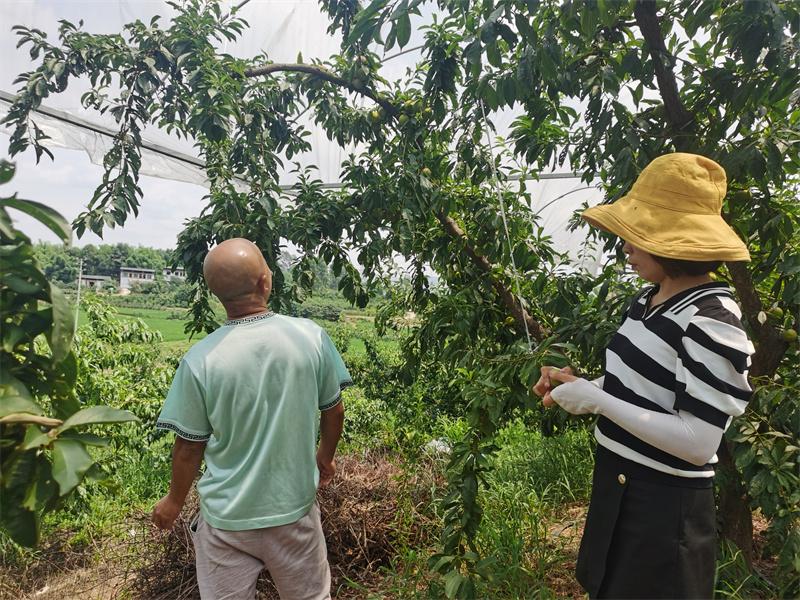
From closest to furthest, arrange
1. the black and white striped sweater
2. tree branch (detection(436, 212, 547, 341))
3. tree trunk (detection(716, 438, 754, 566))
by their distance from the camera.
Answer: the black and white striped sweater, tree trunk (detection(716, 438, 754, 566)), tree branch (detection(436, 212, 547, 341))

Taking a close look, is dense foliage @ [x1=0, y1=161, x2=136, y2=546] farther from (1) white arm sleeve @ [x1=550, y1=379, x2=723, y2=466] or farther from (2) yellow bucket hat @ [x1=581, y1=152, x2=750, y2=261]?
(2) yellow bucket hat @ [x1=581, y1=152, x2=750, y2=261]

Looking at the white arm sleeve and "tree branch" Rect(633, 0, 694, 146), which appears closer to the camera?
the white arm sleeve

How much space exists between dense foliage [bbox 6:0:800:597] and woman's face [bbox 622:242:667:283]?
323mm

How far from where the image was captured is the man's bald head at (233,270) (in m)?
1.40

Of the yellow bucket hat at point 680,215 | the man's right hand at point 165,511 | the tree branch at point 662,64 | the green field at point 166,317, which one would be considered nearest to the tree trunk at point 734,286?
the tree branch at point 662,64

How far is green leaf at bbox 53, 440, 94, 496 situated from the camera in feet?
2.21

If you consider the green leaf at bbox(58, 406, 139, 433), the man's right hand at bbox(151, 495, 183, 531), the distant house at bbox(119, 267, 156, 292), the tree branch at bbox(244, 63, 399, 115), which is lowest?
the man's right hand at bbox(151, 495, 183, 531)

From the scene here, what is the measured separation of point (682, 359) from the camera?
972 mm

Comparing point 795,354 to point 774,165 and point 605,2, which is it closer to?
point 774,165

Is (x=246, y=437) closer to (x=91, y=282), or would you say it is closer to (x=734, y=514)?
(x=734, y=514)

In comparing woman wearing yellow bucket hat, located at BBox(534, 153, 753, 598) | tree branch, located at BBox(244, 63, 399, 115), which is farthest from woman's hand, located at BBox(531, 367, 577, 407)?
tree branch, located at BBox(244, 63, 399, 115)

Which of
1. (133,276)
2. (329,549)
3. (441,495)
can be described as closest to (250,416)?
(329,549)

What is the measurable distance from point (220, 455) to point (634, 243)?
1.09 meters

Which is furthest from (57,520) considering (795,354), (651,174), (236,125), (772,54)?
(772,54)
